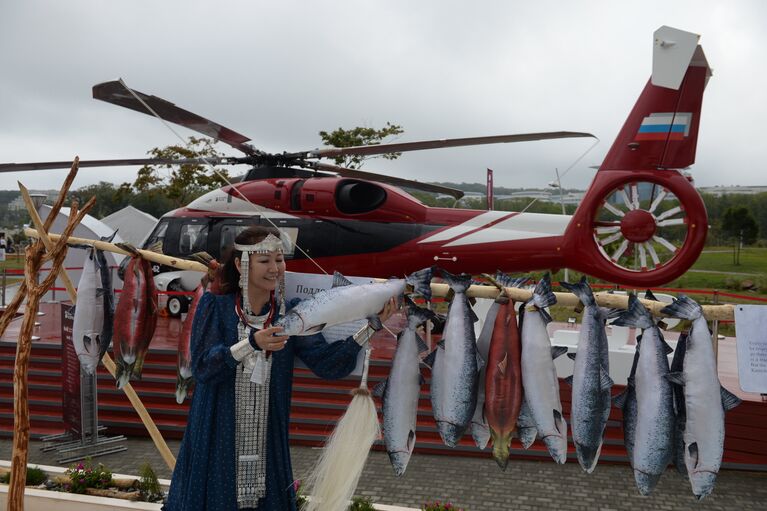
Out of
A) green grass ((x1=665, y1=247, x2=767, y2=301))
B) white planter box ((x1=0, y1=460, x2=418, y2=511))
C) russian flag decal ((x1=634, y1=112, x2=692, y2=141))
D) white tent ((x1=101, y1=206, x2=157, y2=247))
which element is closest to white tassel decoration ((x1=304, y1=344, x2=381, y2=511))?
white planter box ((x1=0, y1=460, x2=418, y2=511))

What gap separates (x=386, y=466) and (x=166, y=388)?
3361mm

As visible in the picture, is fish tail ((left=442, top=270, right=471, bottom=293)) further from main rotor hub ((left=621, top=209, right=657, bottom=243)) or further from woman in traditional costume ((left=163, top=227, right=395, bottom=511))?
main rotor hub ((left=621, top=209, right=657, bottom=243))

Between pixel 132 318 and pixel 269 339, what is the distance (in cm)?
156

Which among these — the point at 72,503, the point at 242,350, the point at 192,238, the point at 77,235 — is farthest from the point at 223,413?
the point at 77,235

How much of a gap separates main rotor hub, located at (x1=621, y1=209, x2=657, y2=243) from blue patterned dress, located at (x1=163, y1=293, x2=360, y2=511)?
5938 mm

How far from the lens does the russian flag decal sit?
756 cm

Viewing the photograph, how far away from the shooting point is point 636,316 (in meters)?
2.40

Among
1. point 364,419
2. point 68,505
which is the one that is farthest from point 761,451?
point 68,505

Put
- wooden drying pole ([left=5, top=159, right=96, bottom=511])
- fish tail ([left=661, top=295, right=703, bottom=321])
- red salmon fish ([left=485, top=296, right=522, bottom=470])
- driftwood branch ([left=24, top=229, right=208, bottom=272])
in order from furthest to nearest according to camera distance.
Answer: wooden drying pole ([left=5, top=159, right=96, bottom=511]) < driftwood branch ([left=24, top=229, right=208, bottom=272]) < red salmon fish ([left=485, top=296, right=522, bottom=470]) < fish tail ([left=661, top=295, right=703, bottom=321])

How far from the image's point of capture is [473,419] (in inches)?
105

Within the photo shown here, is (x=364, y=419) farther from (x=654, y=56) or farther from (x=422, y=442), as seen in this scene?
(x=654, y=56)

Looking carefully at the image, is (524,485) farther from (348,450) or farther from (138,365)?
(138,365)

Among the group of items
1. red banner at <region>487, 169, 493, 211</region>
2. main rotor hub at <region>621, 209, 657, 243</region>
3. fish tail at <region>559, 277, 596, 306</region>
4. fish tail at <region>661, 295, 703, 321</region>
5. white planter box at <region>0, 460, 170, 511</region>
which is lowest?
white planter box at <region>0, 460, 170, 511</region>

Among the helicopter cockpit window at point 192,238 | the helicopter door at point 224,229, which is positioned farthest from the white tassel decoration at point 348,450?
the helicopter cockpit window at point 192,238
